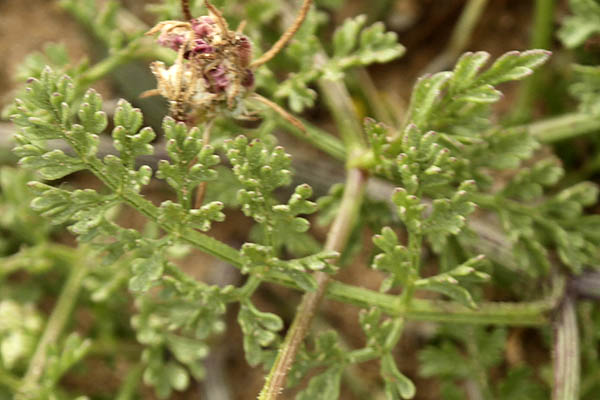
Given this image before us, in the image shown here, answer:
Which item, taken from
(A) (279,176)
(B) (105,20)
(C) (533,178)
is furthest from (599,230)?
(B) (105,20)

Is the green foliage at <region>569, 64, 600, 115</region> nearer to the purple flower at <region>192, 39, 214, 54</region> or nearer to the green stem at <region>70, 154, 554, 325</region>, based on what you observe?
the green stem at <region>70, 154, 554, 325</region>

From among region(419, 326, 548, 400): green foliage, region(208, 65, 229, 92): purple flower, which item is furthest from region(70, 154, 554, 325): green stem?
region(208, 65, 229, 92): purple flower

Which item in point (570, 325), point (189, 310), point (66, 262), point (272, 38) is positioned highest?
point (272, 38)

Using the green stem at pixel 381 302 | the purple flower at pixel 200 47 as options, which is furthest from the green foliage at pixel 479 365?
the purple flower at pixel 200 47

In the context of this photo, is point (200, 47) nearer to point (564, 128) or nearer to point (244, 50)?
point (244, 50)

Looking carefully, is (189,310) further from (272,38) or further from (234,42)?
(272,38)

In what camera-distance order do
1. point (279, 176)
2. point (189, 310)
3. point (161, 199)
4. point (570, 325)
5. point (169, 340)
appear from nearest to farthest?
point (279, 176), point (189, 310), point (570, 325), point (169, 340), point (161, 199)

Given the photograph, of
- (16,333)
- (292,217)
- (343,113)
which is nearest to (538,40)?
(343,113)

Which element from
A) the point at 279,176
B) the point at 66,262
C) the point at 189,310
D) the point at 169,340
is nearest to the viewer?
the point at 279,176
